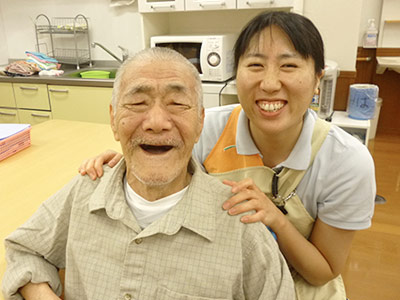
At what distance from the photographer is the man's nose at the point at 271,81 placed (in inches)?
45.4

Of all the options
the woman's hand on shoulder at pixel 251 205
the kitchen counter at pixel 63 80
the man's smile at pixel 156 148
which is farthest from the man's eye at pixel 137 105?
the kitchen counter at pixel 63 80

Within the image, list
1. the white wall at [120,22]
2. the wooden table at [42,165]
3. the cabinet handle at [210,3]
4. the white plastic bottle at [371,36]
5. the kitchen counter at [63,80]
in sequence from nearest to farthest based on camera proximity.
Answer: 1. the wooden table at [42,165]
2. the cabinet handle at [210,3]
3. the white wall at [120,22]
4. the kitchen counter at [63,80]
5. the white plastic bottle at [371,36]

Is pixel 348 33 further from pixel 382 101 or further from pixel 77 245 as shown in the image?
pixel 77 245

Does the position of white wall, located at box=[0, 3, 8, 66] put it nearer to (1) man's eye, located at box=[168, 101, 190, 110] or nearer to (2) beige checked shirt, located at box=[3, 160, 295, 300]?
(2) beige checked shirt, located at box=[3, 160, 295, 300]

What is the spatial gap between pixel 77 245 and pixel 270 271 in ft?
1.66

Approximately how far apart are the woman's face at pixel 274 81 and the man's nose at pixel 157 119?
0.36 metres

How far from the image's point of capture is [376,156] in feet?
13.2

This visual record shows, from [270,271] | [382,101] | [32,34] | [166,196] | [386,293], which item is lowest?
[386,293]

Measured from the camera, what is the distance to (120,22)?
390 centimetres

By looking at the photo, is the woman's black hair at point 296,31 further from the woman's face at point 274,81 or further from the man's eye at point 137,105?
the man's eye at point 137,105

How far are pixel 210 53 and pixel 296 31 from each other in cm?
190

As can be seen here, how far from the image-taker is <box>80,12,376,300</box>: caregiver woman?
1158mm

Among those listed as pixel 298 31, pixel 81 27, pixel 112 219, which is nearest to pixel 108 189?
pixel 112 219

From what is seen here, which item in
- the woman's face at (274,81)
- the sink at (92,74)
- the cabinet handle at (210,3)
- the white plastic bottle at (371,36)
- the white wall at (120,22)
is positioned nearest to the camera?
the woman's face at (274,81)
